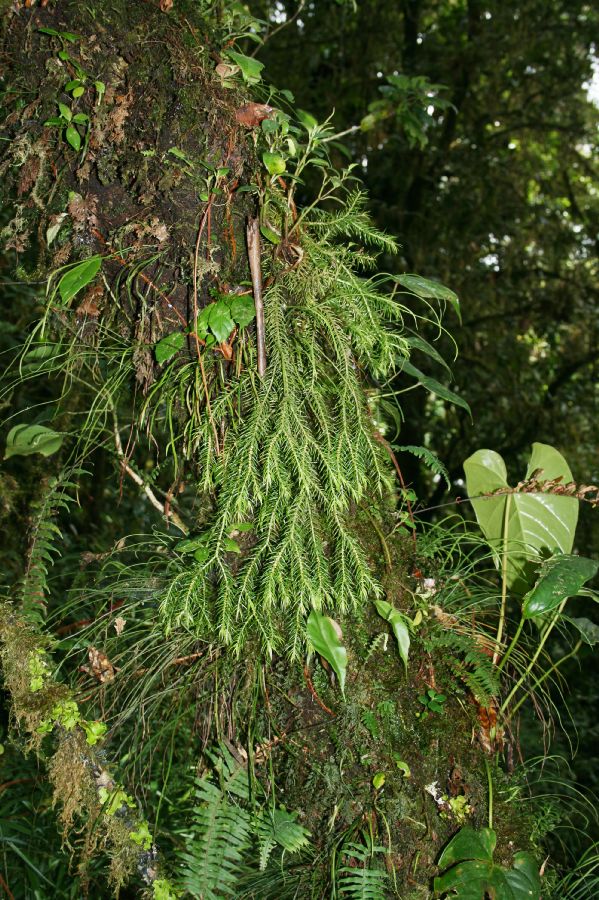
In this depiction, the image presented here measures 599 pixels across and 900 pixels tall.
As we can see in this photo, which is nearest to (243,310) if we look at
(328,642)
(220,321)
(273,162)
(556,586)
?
(220,321)

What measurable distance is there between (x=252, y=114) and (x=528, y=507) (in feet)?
2.82

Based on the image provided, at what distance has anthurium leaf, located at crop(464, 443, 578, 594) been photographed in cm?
138

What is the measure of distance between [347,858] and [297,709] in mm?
195

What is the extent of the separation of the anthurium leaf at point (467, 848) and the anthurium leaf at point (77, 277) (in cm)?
88

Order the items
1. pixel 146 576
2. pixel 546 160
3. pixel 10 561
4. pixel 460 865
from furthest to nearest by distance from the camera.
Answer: pixel 546 160 < pixel 10 561 < pixel 146 576 < pixel 460 865

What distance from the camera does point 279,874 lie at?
42.7 inches

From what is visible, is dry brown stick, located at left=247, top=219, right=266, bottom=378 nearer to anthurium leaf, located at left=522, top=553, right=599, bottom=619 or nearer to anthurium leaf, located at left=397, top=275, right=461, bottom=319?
anthurium leaf, located at left=397, top=275, right=461, bottom=319

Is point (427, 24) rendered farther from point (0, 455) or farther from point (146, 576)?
point (146, 576)

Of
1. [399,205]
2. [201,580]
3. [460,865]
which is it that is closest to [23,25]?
[201,580]

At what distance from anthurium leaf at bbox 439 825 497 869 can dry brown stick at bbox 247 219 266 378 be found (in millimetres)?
659

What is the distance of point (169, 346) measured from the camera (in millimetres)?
1020

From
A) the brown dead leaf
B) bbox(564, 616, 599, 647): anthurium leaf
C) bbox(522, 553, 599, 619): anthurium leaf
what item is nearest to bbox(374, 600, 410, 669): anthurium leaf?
bbox(522, 553, 599, 619): anthurium leaf

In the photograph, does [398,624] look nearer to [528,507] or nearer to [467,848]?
[467,848]

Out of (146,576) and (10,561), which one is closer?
(146,576)
